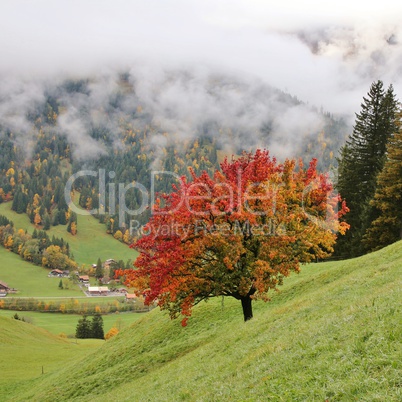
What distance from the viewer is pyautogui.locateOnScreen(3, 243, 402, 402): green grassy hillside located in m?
8.73

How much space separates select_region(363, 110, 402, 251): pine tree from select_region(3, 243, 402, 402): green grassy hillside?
1829cm

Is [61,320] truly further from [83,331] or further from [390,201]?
[390,201]

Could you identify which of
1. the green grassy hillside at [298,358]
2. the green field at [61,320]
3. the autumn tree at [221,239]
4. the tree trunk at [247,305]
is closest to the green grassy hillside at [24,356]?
the green grassy hillside at [298,358]

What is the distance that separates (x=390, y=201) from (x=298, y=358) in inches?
1579

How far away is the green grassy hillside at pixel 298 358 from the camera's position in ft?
28.7

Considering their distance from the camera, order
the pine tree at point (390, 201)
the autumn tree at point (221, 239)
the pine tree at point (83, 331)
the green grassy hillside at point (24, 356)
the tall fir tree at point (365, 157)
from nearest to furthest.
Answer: the autumn tree at point (221, 239) → the green grassy hillside at point (24, 356) → the pine tree at point (390, 201) → the tall fir tree at point (365, 157) → the pine tree at point (83, 331)

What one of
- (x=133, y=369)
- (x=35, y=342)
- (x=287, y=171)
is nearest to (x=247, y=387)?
(x=133, y=369)

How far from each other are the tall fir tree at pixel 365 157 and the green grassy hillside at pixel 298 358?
2694cm

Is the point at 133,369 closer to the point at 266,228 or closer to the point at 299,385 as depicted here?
the point at 266,228

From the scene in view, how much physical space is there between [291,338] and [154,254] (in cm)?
1090

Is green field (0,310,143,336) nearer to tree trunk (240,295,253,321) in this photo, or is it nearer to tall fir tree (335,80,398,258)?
tall fir tree (335,80,398,258)

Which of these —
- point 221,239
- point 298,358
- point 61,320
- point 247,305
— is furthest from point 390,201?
point 61,320

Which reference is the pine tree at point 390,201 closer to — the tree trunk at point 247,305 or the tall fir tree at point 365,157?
the tall fir tree at point 365,157

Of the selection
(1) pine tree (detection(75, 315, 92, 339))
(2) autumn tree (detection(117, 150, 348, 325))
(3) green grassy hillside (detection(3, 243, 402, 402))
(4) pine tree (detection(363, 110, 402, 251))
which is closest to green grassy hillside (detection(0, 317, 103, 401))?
(3) green grassy hillside (detection(3, 243, 402, 402))
